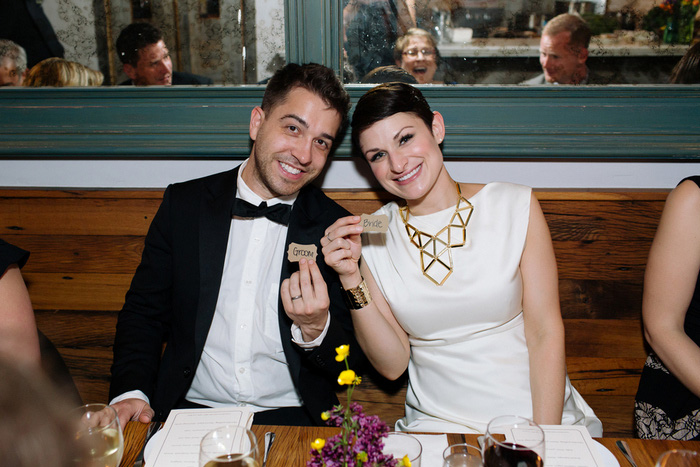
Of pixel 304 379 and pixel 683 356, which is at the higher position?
pixel 683 356

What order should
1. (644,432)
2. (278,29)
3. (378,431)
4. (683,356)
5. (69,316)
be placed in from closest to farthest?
(378,431), (683,356), (644,432), (278,29), (69,316)

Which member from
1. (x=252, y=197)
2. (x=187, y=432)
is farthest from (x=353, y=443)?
(x=252, y=197)

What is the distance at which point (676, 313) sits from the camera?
1.86m

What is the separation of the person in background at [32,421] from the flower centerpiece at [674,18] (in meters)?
2.52

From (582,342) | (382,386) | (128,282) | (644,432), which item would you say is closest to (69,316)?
(128,282)

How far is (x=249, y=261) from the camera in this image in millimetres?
2029

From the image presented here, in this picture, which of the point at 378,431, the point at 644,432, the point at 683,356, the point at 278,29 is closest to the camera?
the point at 378,431

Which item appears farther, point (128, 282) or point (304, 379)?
point (128, 282)

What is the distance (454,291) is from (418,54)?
1.07 m

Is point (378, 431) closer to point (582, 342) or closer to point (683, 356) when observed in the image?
point (683, 356)

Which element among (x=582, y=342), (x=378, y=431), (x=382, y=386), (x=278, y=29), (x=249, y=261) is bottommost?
(x=382, y=386)

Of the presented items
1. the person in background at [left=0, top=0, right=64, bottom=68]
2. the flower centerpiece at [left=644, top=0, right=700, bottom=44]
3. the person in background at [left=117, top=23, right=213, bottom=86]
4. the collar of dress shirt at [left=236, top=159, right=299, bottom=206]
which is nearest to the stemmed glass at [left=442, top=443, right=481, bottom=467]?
the collar of dress shirt at [left=236, top=159, right=299, bottom=206]

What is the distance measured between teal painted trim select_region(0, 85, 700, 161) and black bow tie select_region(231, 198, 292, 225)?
404 millimetres

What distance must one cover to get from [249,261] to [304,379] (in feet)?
1.69
